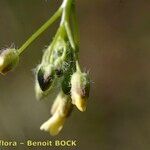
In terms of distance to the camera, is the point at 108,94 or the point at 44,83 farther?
the point at 108,94

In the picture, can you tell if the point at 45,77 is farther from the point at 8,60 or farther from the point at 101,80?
the point at 101,80

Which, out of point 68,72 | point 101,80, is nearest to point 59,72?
point 68,72

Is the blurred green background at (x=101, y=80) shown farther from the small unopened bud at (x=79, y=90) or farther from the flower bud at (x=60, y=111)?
the small unopened bud at (x=79, y=90)

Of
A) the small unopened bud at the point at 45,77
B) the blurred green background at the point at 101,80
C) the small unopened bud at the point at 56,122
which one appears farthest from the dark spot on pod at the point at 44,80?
the blurred green background at the point at 101,80

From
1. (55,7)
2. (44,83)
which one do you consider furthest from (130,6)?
(44,83)

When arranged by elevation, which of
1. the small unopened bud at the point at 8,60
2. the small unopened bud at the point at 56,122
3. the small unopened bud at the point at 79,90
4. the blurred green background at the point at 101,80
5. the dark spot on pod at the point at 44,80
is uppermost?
the blurred green background at the point at 101,80

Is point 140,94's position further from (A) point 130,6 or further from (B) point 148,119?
(A) point 130,6

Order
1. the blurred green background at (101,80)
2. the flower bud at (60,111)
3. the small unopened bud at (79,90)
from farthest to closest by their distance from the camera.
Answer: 1. the blurred green background at (101,80)
2. the flower bud at (60,111)
3. the small unopened bud at (79,90)

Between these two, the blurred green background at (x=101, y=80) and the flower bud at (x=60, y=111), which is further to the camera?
the blurred green background at (x=101, y=80)
